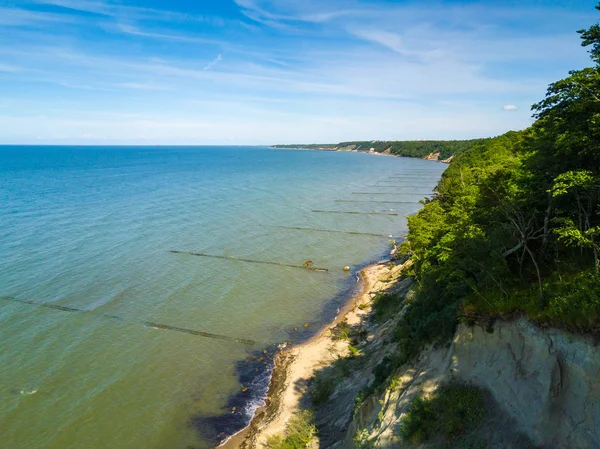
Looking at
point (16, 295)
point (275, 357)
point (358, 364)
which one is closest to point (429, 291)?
point (358, 364)

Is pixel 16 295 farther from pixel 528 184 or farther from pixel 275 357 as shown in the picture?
pixel 528 184

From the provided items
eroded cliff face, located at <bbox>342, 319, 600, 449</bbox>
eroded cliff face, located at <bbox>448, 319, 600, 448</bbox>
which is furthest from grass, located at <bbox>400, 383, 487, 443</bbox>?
eroded cliff face, located at <bbox>448, 319, 600, 448</bbox>

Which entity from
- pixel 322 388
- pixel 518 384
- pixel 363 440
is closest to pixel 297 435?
pixel 322 388

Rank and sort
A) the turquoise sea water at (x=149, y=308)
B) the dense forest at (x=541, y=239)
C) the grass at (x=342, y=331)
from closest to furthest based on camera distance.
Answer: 1. the dense forest at (x=541, y=239)
2. the turquoise sea water at (x=149, y=308)
3. the grass at (x=342, y=331)

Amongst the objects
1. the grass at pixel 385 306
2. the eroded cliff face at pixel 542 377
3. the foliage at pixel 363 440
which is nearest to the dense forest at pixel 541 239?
the eroded cliff face at pixel 542 377

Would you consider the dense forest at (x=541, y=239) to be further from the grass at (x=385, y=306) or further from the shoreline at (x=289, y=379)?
the grass at (x=385, y=306)

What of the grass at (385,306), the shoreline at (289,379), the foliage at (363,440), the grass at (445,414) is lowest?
the shoreline at (289,379)

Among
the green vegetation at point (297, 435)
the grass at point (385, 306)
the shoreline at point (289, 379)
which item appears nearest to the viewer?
the green vegetation at point (297, 435)

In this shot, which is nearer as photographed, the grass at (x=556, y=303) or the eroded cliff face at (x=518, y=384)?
the eroded cliff face at (x=518, y=384)
